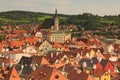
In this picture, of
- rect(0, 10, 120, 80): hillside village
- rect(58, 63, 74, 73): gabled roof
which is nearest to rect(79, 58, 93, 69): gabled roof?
rect(0, 10, 120, 80): hillside village

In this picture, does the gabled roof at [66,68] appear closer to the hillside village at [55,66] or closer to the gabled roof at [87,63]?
the hillside village at [55,66]

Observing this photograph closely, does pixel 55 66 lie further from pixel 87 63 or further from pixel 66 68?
pixel 87 63

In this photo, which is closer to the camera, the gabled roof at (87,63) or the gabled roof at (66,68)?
the gabled roof at (66,68)

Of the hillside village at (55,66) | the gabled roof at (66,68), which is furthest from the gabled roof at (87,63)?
the gabled roof at (66,68)

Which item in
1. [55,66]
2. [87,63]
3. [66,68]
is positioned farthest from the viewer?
[87,63]

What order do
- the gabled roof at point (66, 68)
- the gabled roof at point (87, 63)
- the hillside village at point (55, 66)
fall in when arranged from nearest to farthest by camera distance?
the hillside village at point (55, 66), the gabled roof at point (66, 68), the gabled roof at point (87, 63)

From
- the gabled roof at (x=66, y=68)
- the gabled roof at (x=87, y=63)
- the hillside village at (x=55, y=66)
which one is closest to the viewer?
the hillside village at (x=55, y=66)

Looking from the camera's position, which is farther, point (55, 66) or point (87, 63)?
point (87, 63)

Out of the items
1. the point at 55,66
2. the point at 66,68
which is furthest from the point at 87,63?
the point at 55,66

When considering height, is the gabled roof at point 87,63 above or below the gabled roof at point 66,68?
below

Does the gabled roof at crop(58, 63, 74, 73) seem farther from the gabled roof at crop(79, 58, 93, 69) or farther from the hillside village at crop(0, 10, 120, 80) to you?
the gabled roof at crop(79, 58, 93, 69)

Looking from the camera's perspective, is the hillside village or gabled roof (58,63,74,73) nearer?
the hillside village
